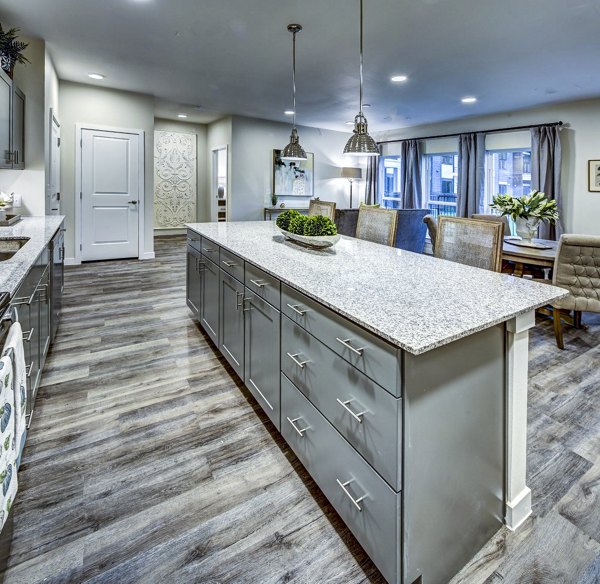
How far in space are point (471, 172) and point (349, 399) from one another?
23.0ft

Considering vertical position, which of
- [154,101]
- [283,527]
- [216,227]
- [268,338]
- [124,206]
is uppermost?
[154,101]

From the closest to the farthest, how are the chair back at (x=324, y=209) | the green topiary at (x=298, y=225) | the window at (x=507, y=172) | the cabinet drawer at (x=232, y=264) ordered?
1. the cabinet drawer at (x=232, y=264)
2. the green topiary at (x=298, y=225)
3. the chair back at (x=324, y=209)
4. the window at (x=507, y=172)

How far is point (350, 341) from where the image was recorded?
1.29 meters

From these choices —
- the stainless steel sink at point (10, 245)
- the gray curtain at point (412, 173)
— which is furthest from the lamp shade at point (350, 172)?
the stainless steel sink at point (10, 245)

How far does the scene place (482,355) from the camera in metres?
1.29

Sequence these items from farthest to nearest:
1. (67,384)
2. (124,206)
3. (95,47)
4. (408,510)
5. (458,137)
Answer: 1. (458,137)
2. (124,206)
3. (95,47)
4. (67,384)
5. (408,510)

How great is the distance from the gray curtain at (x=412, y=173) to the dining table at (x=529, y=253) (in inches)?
159

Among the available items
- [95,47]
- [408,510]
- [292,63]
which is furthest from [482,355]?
[95,47]

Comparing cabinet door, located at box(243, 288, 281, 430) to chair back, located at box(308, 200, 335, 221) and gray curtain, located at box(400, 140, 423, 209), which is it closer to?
chair back, located at box(308, 200, 335, 221)

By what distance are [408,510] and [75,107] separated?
6.63 meters

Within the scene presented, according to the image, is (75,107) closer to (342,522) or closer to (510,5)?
(510,5)

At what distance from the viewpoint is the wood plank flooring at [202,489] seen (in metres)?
1.34

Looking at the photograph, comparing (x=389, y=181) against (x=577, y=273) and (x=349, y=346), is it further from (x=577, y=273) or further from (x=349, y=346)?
(x=349, y=346)

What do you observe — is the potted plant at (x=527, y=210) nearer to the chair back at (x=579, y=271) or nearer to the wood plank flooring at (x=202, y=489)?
the chair back at (x=579, y=271)
